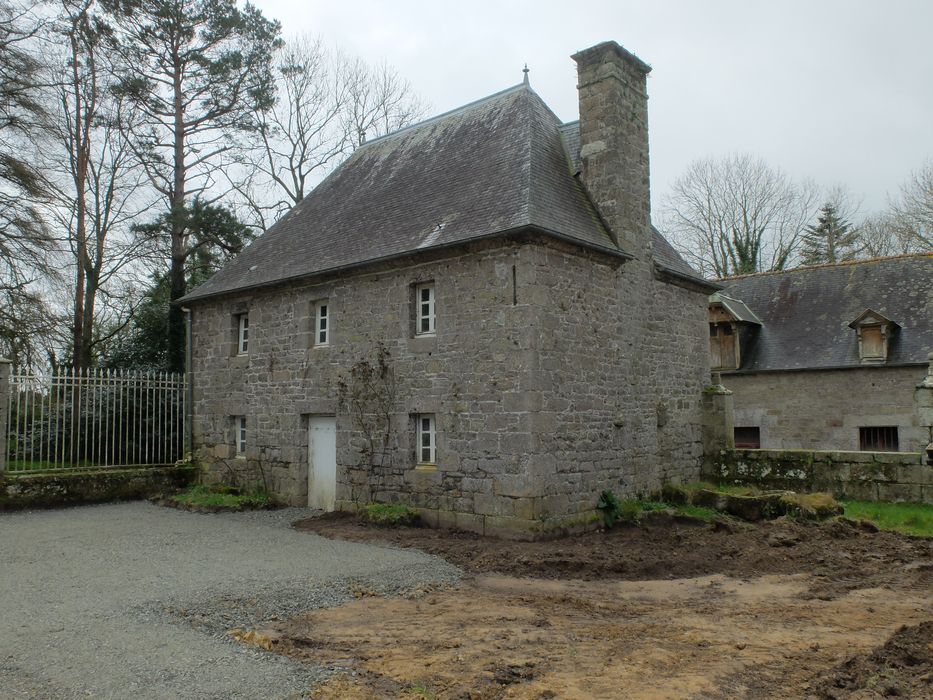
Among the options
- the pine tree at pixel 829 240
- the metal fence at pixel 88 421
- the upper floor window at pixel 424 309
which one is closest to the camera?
the upper floor window at pixel 424 309

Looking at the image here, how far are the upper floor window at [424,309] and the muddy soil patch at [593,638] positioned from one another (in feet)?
14.9

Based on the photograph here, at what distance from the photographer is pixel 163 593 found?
23.6ft

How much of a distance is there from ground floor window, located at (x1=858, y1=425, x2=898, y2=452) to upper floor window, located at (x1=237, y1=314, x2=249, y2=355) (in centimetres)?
1425

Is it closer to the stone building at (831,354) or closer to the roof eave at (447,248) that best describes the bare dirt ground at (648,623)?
Result: the roof eave at (447,248)

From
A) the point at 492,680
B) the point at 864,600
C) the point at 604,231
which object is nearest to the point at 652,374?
the point at 604,231

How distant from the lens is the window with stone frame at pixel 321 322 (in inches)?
527

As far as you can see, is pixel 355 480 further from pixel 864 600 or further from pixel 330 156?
pixel 330 156

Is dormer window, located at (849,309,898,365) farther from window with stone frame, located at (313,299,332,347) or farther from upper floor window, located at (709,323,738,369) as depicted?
window with stone frame, located at (313,299,332,347)

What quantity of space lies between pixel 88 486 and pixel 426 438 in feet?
23.6

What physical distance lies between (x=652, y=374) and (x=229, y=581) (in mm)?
7880

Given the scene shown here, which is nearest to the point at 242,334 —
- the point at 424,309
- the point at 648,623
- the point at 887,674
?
the point at 424,309

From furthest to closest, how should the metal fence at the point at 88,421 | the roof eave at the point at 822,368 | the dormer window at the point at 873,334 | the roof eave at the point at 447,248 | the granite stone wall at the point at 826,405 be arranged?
the dormer window at the point at 873,334 → the granite stone wall at the point at 826,405 → the roof eave at the point at 822,368 → the metal fence at the point at 88,421 → the roof eave at the point at 447,248

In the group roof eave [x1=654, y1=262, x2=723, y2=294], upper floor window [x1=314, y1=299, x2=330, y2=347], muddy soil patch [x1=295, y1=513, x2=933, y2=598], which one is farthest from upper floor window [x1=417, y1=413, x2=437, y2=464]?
roof eave [x1=654, y1=262, x2=723, y2=294]

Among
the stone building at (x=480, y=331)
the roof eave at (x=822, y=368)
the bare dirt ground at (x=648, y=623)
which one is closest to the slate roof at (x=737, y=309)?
the roof eave at (x=822, y=368)
